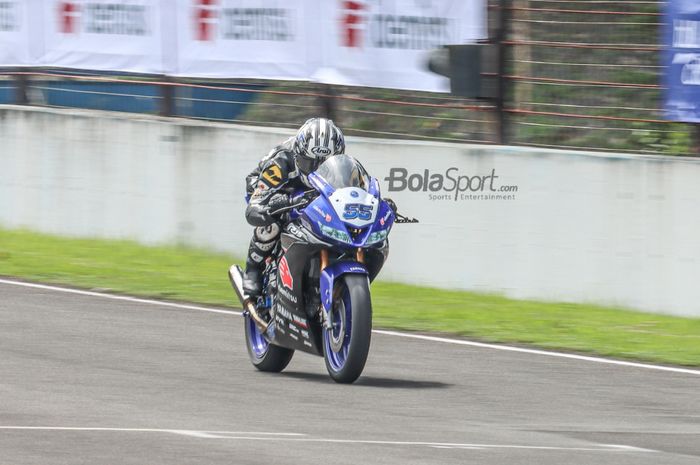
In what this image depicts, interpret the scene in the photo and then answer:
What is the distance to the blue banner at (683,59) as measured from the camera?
13570 mm

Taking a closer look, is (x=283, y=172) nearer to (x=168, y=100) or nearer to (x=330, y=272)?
(x=330, y=272)

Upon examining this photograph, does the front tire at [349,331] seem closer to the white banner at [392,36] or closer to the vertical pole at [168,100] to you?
the white banner at [392,36]

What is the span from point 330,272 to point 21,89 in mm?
11762

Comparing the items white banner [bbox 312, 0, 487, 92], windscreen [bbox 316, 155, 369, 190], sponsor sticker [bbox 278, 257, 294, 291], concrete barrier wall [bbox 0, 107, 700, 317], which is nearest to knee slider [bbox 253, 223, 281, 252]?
sponsor sticker [bbox 278, 257, 294, 291]

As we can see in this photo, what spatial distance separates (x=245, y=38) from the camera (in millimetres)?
17516

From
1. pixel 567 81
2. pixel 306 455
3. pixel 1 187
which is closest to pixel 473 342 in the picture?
pixel 567 81

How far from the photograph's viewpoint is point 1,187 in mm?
19500

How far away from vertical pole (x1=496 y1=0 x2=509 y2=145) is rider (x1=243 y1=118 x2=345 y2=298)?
5453 mm

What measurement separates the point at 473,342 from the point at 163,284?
415 cm

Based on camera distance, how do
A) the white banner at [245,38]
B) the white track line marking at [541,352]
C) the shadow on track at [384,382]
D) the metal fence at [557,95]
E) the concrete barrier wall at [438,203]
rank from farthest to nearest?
the white banner at [245,38], the metal fence at [557,95], the concrete barrier wall at [438,203], the white track line marking at [541,352], the shadow on track at [384,382]

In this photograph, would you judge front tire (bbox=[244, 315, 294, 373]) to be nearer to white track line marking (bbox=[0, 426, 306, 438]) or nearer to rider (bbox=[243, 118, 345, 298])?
rider (bbox=[243, 118, 345, 298])

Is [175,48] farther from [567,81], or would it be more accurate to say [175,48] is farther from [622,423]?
[622,423]

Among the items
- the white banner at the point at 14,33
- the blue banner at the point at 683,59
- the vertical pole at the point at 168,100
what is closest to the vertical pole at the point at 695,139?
the blue banner at the point at 683,59

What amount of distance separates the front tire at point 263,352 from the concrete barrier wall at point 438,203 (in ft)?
14.8
